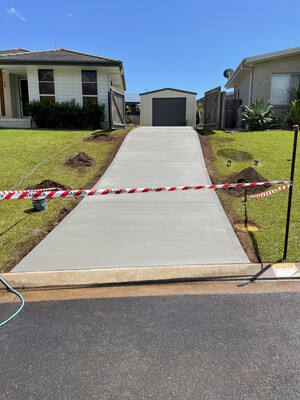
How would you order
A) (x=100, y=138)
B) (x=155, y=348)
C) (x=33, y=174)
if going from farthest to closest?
(x=100, y=138)
(x=33, y=174)
(x=155, y=348)

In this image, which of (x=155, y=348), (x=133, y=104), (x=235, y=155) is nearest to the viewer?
(x=155, y=348)

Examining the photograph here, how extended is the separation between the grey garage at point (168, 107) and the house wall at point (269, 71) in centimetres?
801

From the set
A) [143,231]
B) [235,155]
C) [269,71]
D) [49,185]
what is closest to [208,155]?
[235,155]

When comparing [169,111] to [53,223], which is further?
[169,111]

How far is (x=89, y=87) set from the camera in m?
17.7

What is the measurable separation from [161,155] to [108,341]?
8.61 m

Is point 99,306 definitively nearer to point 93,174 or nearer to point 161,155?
point 93,174

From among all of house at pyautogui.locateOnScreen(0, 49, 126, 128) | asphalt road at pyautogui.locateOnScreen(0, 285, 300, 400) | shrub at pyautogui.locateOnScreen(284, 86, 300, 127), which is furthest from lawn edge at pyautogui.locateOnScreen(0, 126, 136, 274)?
shrub at pyautogui.locateOnScreen(284, 86, 300, 127)

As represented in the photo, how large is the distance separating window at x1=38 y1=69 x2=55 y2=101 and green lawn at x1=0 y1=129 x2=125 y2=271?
396cm

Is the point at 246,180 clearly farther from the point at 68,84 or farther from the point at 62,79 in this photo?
the point at 62,79

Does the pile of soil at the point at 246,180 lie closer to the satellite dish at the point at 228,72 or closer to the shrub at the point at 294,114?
the shrub at the point at 294,114

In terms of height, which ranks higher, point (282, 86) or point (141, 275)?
point (282, 86)

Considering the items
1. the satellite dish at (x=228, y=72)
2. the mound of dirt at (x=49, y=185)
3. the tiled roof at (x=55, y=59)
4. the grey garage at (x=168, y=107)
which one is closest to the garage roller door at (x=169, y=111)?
the grey garage at (x=168, y=107)

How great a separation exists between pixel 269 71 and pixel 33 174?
14382 millimetres
